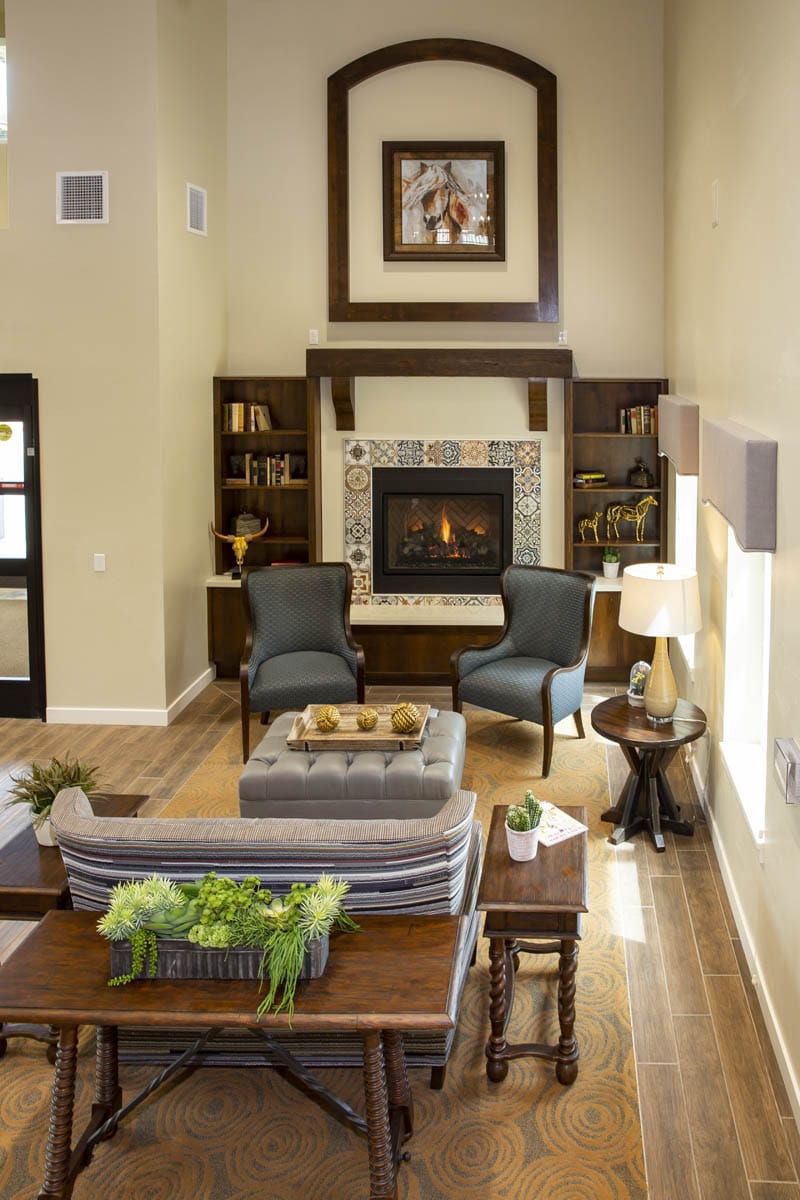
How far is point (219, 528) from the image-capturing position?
8.78 meters

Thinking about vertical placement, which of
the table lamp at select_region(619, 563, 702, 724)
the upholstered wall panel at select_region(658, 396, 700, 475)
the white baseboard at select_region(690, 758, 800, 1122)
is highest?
the upholstered wall panel at select_region(658, 396, 700, 475)

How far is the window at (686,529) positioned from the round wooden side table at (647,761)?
110cm

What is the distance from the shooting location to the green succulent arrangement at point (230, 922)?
9.87 feet

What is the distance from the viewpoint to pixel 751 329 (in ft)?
15.0

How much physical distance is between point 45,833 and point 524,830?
1.68 meters

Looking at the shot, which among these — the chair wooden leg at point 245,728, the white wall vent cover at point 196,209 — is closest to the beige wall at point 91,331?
the white wall vent cover at point 196,209

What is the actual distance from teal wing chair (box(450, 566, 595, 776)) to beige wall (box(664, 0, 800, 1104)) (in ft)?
2.36

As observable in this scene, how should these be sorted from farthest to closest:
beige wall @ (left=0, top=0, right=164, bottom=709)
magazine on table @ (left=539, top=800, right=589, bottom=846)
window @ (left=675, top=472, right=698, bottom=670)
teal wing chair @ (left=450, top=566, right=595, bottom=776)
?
beige wall @ (left=0, top=0, right=164, bottom=709)
window @ (left=675, top=472, right=698, bottom=670)
teal wing chair @ (left=450, top=566, right=595, bottom=776)
magazine on table @ (left=539, top=800, right=589, bottom=846)

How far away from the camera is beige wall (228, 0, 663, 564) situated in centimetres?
847

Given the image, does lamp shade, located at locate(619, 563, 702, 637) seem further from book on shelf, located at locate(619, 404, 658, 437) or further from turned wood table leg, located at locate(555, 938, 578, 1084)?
book on shelf, located at locate(619, 404, 658, 437)

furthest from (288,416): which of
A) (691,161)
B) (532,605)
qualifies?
(691,161)

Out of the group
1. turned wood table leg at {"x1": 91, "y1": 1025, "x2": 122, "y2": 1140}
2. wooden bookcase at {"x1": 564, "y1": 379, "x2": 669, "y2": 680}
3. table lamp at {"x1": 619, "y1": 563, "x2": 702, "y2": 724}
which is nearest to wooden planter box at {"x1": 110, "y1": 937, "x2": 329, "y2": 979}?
turned wood table leg at {"x1": 91, "y1": 1025, "x2": 122, "y2": 1140}

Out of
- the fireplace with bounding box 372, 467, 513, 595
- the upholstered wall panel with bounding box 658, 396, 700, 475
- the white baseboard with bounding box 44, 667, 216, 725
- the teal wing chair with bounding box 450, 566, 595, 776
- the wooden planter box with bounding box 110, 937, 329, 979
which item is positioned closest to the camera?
the wooden planter box with bounding box 110, 937, 329, 979

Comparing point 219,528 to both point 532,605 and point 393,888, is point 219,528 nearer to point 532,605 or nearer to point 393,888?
point 532,605
